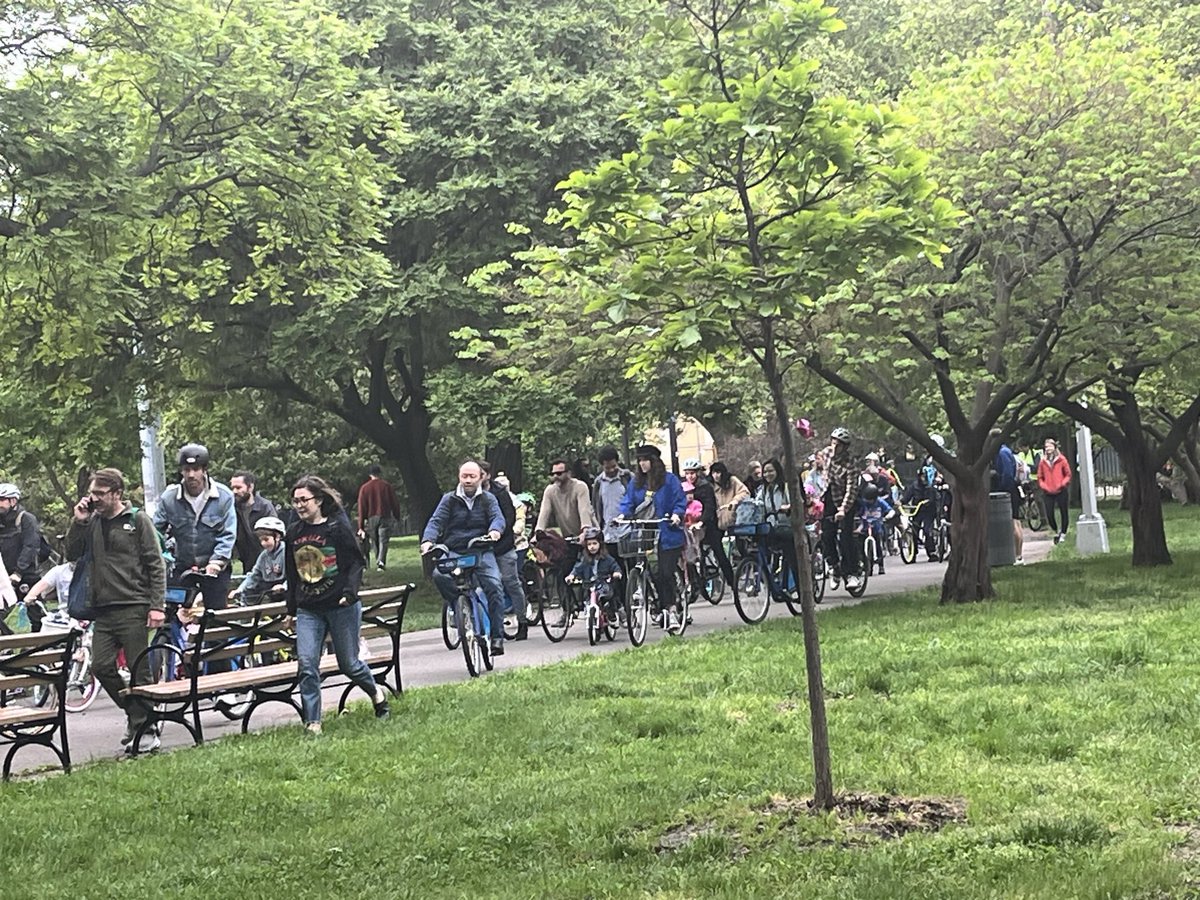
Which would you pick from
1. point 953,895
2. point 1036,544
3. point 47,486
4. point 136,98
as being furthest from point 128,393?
point 47,486

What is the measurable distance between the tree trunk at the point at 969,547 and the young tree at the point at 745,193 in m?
8.92

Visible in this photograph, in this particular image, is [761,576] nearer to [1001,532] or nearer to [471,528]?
[471,528]

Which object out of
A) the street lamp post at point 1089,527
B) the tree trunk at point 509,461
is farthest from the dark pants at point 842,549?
the tree trunk at point 509,461

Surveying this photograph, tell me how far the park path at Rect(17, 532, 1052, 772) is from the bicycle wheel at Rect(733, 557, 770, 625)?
231 mm

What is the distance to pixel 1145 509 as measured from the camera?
60.4 feet

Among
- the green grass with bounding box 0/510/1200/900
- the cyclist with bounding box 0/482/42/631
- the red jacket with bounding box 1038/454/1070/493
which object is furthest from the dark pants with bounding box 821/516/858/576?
the cyclist with bounding box 0/482/42/631

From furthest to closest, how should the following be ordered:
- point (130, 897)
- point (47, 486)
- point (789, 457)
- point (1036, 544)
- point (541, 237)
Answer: point (47, 486)
point (1036, 544)
point (541, 237)
point (789, 457)
point (130, 897)

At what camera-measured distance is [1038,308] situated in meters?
14.3

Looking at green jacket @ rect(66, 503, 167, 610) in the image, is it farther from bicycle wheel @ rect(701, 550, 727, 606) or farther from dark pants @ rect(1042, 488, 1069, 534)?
dark pants @ rect(1042, 488, 1069, 534)

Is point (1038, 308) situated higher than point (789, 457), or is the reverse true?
point (1038, 308)

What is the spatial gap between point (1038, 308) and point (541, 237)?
9079 mm

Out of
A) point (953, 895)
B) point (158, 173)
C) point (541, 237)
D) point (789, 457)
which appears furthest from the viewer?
point (541, 237)

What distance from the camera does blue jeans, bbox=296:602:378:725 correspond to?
30.3 feet

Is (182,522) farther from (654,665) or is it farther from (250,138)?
(250,138)
